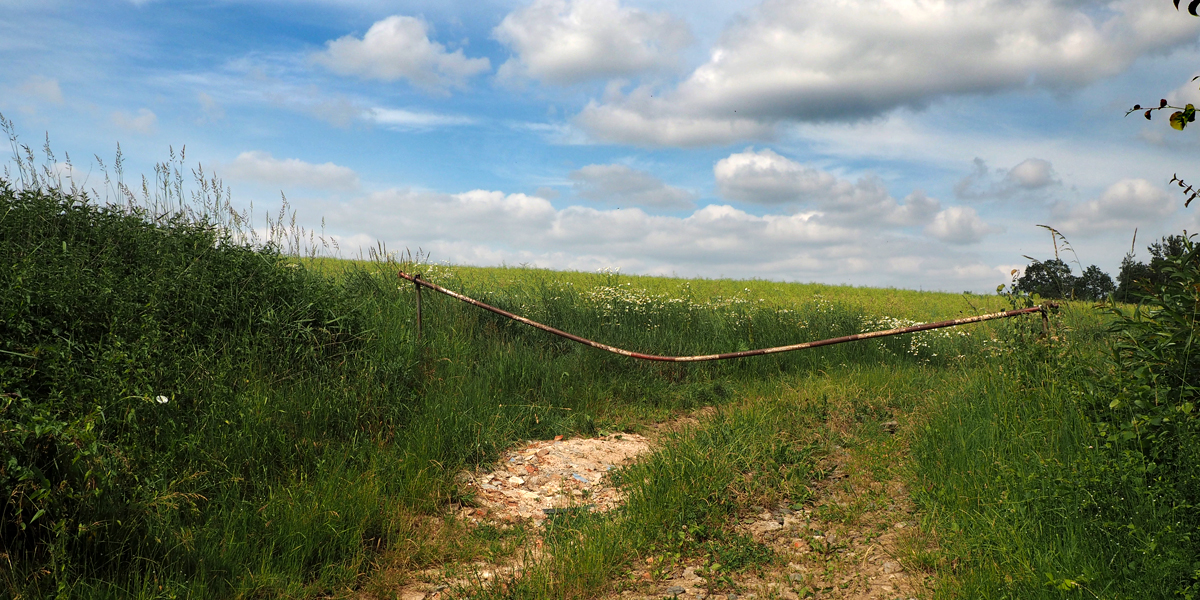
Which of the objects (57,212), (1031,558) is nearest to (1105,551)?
(1031,558)

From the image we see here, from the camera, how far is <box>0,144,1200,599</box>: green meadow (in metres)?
3.68

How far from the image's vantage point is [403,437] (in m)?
5.85

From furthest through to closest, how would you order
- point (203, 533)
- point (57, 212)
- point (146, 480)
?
1. point (57, 212)
2. point (203, 533)
3. point (146, 480)

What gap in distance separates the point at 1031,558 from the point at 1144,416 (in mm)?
956

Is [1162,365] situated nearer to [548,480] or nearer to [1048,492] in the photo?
[1048,492]

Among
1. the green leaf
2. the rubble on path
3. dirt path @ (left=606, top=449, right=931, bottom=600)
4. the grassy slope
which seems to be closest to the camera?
the green leaf

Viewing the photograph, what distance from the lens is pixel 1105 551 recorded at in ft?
11.9

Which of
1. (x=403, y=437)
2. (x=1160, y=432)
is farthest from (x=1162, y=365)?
(x=403, y=437)

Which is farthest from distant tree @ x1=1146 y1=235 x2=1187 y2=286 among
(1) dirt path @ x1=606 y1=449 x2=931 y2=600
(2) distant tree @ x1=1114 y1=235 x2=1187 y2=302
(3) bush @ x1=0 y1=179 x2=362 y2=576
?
(3) bush @ x1=0 y1=179 x2=362 y2=576

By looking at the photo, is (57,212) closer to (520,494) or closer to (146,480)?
(146,480)

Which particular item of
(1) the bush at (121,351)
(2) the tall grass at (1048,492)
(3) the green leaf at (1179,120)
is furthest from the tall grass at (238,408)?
(3) the green leaf at (1179,120)

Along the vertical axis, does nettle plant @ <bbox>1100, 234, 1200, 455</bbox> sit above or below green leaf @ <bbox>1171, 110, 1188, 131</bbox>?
below

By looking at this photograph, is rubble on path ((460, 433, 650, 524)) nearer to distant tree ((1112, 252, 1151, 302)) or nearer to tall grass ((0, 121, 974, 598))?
tall grass ((0, 121, 974, 598))

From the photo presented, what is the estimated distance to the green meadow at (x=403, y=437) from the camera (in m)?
3.68
